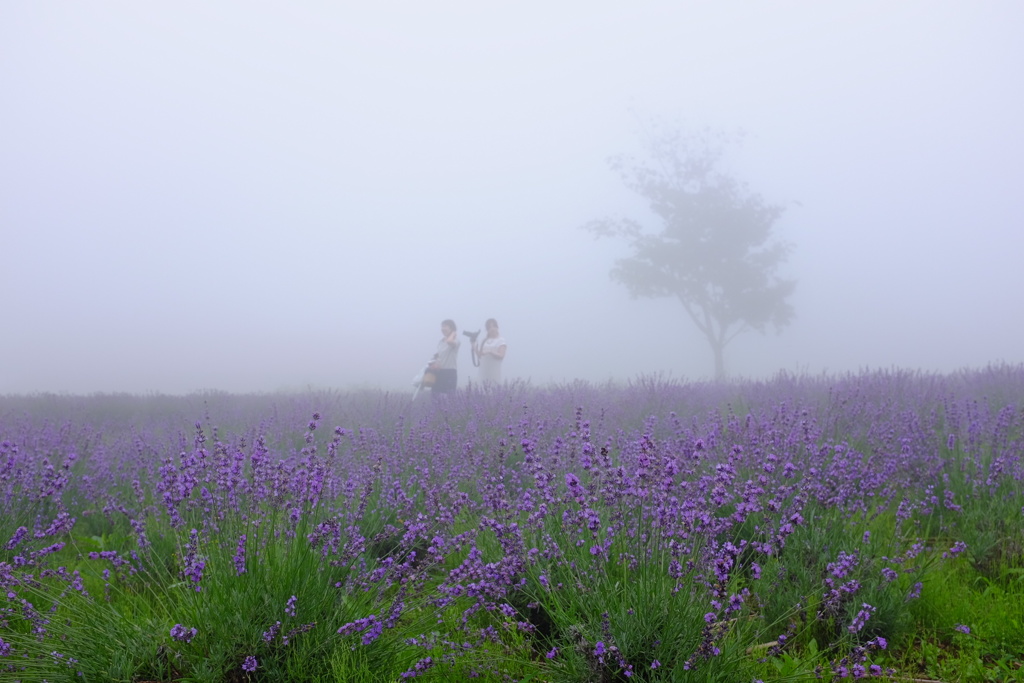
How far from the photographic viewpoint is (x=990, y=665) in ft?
8.01

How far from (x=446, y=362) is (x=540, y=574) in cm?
1010

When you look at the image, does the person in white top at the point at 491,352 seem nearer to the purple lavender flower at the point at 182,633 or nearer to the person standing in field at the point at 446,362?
the person standing in field at the point at 446,362

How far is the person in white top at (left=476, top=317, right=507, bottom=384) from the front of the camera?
1234cm

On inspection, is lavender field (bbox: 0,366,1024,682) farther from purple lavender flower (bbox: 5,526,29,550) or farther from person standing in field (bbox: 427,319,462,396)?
person standing in field (bbox: 427,319,462,396)

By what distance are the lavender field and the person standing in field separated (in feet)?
24.5

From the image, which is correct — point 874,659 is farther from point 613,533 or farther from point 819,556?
point 613,533

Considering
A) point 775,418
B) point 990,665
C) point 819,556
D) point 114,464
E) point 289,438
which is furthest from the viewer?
point 289,438

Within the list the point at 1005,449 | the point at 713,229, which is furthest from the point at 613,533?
the point at 713,229

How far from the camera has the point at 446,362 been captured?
12.3 m

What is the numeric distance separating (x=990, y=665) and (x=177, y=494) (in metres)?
3.25

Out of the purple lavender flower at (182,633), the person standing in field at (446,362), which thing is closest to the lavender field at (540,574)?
the purple lavender flower at (182,633)

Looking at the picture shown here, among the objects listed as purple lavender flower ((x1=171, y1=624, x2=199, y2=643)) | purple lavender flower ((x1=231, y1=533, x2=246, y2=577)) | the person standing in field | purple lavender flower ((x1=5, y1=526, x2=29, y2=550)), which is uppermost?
the person standing in field

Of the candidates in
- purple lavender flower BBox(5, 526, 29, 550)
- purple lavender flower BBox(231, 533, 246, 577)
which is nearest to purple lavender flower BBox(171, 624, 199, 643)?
purple lavender flower BBox(231, 533, 246, 577)

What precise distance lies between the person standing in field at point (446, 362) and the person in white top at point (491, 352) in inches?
22.1
